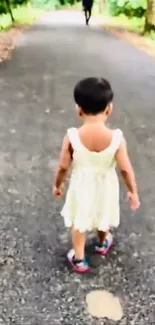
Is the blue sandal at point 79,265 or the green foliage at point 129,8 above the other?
the blue sandal at point 79,265

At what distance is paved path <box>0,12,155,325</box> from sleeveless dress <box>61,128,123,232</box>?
336 mm

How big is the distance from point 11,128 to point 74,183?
161 inches

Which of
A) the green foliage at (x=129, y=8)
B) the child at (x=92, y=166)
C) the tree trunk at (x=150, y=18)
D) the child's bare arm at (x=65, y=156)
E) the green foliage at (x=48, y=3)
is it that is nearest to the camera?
the child at (x=92, y=166)

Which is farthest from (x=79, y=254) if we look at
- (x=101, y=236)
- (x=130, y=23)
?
(x=130, y=23)

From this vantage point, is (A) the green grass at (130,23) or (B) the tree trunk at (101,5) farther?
(B) the tree trunk at (101,5)

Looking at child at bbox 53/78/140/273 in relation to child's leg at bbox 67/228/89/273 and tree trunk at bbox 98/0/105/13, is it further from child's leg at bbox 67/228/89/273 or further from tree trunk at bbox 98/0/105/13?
tree trunk at bbox 98/0/105/13

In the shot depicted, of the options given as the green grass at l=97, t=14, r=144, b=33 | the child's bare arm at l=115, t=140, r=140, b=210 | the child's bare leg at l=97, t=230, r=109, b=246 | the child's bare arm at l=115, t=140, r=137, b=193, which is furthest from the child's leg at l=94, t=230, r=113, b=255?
the green grass at l=97, t=14, r=144, b=33

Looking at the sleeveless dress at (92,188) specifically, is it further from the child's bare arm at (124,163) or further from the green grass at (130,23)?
the green grass at (130,23)

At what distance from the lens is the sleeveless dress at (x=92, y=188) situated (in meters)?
3.93

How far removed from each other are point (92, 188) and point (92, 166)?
152mm

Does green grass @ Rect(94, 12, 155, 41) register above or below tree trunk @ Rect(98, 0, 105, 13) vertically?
above

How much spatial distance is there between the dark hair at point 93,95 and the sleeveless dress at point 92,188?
183mm

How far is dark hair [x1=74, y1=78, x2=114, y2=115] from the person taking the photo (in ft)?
12.5

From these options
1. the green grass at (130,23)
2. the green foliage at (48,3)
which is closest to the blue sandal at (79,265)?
the green grass at (130,23)
